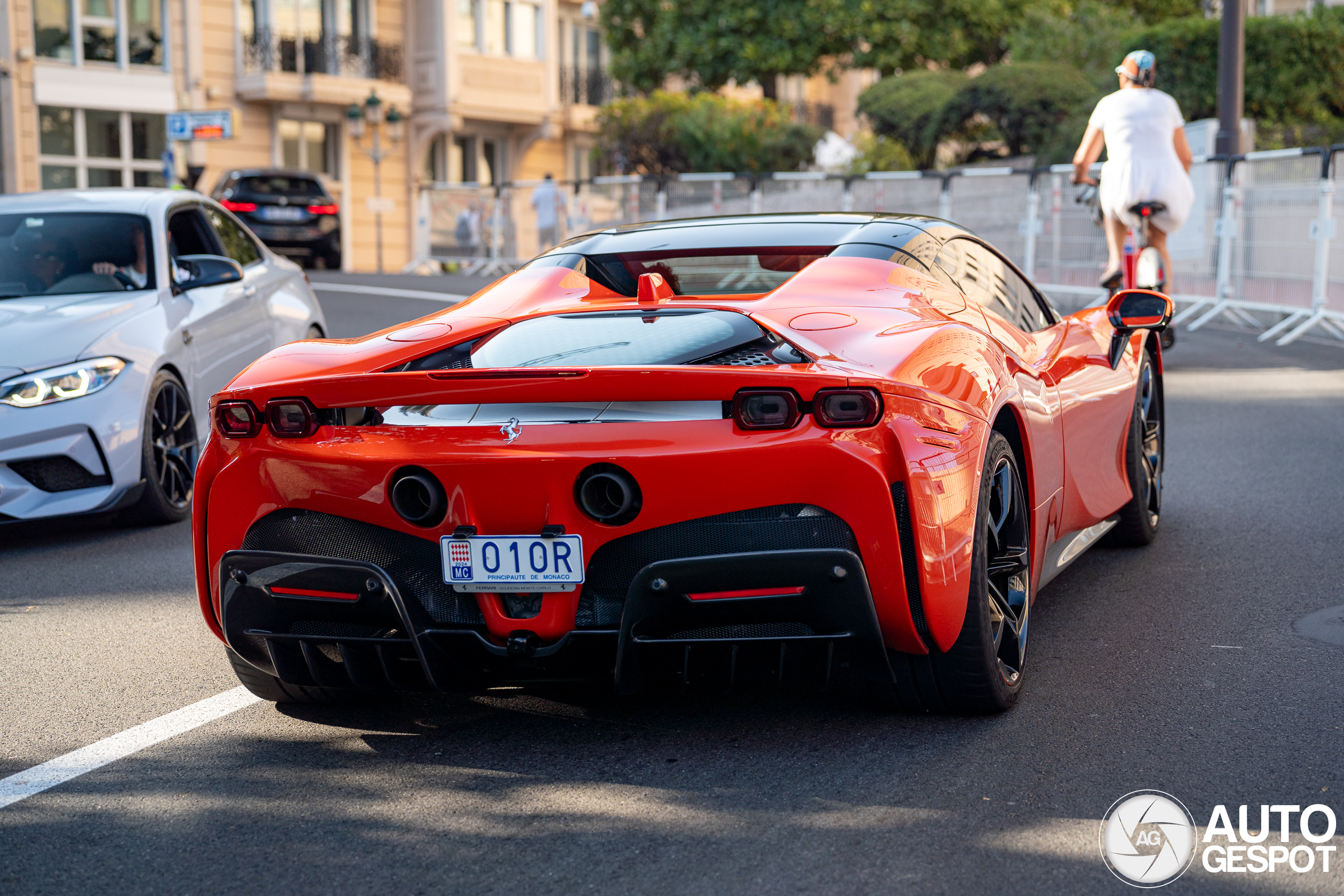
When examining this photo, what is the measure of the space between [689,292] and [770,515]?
1459 millimetres

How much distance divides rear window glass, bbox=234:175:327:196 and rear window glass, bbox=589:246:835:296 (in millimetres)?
21886

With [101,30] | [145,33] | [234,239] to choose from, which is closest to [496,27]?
[145,33]

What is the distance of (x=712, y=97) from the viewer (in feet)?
107

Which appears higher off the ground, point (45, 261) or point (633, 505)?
point (45, 261)

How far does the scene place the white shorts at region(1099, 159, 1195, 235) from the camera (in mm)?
11234

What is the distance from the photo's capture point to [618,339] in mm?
3721

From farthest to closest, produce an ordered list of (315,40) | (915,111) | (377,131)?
1. (315,40)
2. (377,131)
3. (915,111)

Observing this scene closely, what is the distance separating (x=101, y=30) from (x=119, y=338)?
33274 millimetres

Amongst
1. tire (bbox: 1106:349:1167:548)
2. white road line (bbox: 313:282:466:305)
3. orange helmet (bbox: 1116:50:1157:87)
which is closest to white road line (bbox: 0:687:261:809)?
tire (bbox: 1106:349:1167:548)

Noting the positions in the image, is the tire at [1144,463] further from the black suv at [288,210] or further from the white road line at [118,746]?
the black suv at [288,210]

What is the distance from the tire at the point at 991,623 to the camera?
3.69m

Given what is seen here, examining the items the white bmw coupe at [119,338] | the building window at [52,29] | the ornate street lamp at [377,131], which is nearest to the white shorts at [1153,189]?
the white bmw coupe at [119,338]

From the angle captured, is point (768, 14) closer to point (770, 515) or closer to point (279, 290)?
point (279, 290)

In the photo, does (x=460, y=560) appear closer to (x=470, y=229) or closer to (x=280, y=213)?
(x=280, y=213)
